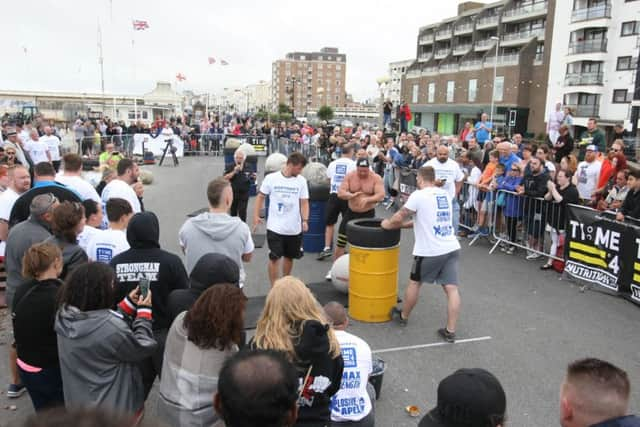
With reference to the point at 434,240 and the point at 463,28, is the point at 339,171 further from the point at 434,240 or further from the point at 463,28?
the point at 463,28

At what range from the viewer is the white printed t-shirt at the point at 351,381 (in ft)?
11.0

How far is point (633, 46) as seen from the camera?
41.9 meters

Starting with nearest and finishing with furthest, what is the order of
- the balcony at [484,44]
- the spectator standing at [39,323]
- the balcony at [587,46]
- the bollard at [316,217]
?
the spectator standing at [39,323], the bollard at [316,217], the balcony at [587,46], the balcony at [484,44]

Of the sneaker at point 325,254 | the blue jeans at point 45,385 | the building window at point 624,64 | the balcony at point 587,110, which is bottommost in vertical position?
the sneaker at point 325,254

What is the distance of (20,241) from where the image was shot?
4.70 meters

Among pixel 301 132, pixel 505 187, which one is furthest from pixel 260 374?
pixel 301 132

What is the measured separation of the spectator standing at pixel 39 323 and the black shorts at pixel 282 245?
3.47 metres

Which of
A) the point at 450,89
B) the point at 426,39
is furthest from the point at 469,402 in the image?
the point at 426,39

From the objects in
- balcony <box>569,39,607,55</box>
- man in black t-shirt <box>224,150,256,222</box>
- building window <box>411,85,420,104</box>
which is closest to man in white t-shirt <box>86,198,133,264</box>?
man in black t-shirt <box>224,150,256,222</box>

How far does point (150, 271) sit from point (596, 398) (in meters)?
2.92

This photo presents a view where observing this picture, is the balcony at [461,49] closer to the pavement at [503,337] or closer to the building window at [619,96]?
the building window at [619,96]

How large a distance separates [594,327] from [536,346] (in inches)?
45.3

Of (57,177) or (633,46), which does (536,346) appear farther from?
(633,46)

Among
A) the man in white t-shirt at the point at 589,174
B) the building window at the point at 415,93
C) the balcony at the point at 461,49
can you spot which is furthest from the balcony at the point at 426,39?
the man in white t-shirt at the point at 589,174
